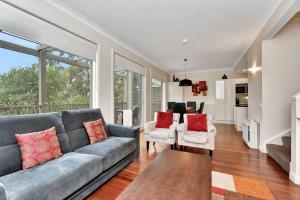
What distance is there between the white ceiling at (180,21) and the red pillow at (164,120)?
1.87 meters

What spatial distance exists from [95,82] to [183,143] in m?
2.22

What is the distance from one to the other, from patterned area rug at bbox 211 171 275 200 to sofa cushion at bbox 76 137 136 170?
4.29ft

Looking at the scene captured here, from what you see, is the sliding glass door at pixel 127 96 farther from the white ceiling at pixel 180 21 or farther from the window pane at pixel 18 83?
the window pane at pixel 18 83

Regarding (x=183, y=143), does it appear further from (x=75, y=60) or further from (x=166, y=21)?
(x=75, y=60)

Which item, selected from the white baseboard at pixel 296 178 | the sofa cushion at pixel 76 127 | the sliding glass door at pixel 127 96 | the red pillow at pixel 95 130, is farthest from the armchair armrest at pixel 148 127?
the white baseboard at pixel 296 178

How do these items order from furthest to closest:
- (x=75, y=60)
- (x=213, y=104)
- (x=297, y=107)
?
(x=213, y=104) < (x=75, y=60) < (x=297, y=107)

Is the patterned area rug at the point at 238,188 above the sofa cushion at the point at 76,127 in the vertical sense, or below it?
below

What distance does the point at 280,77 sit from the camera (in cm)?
302

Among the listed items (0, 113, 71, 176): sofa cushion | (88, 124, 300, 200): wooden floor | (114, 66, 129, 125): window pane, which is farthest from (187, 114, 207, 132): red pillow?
(0, 113, 71, 176): sofa cushion

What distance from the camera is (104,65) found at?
11.3ft

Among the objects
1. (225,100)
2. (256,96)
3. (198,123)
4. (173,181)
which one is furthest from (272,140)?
(225,100)

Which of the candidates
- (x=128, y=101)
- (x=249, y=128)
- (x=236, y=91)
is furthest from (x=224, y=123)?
(x=128, y=101)

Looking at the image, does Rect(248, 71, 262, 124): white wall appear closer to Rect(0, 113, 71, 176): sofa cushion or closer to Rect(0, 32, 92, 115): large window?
Rect(0, 32, 92, 115): large window

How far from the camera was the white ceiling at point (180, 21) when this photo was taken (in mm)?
2465
